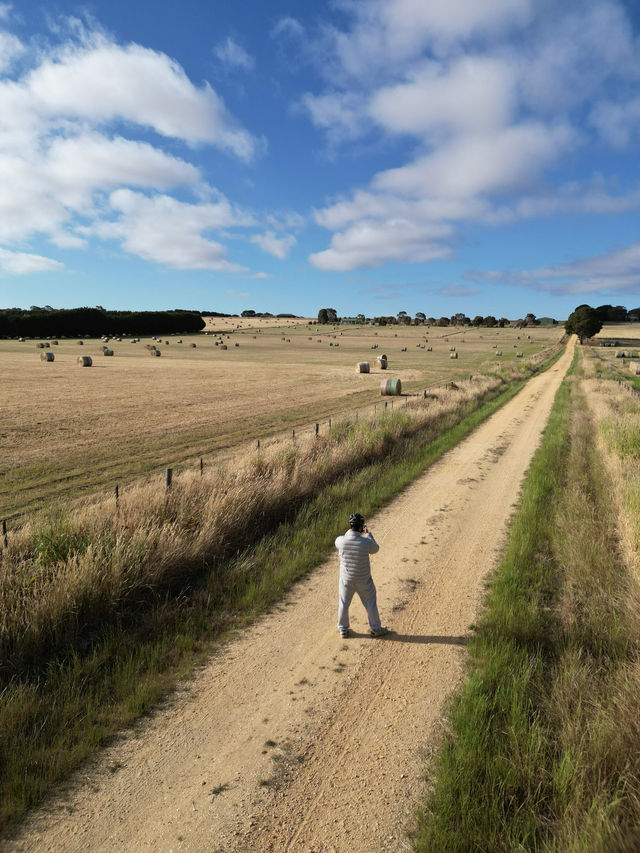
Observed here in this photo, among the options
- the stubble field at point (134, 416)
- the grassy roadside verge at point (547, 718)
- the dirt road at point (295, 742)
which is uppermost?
the stubble field at point (134, 416)

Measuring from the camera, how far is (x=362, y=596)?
6391 mm

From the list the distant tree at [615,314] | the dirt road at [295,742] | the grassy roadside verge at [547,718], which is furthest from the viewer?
the distant tree at [615,314]

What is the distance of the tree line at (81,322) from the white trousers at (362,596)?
13074 centimetres

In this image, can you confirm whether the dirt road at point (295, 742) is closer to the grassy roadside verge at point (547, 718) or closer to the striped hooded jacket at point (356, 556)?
the grassy roadside verge at point (547, 718)

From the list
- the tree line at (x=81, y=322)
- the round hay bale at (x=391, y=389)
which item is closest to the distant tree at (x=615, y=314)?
the tree line at (x=81, y=322)

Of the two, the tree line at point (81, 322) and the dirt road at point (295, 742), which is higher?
the tree line at point (81, 322)

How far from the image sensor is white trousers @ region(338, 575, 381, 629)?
20.7 ft

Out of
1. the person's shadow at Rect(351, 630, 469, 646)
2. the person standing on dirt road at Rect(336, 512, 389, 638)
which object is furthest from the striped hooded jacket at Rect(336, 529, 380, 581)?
the person's shadow at Rect(351, 630, 469, 646)

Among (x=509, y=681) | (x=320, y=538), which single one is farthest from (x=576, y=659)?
(x=320, y=538)

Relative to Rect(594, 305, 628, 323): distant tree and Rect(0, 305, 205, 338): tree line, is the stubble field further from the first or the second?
Rect(594, 305, 628, 323): distant tree

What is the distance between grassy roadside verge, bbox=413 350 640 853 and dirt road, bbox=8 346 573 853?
38 centimetres

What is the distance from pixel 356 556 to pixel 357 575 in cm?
26

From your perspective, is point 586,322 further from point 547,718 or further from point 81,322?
point 547,718

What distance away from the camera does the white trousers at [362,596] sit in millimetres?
6312
